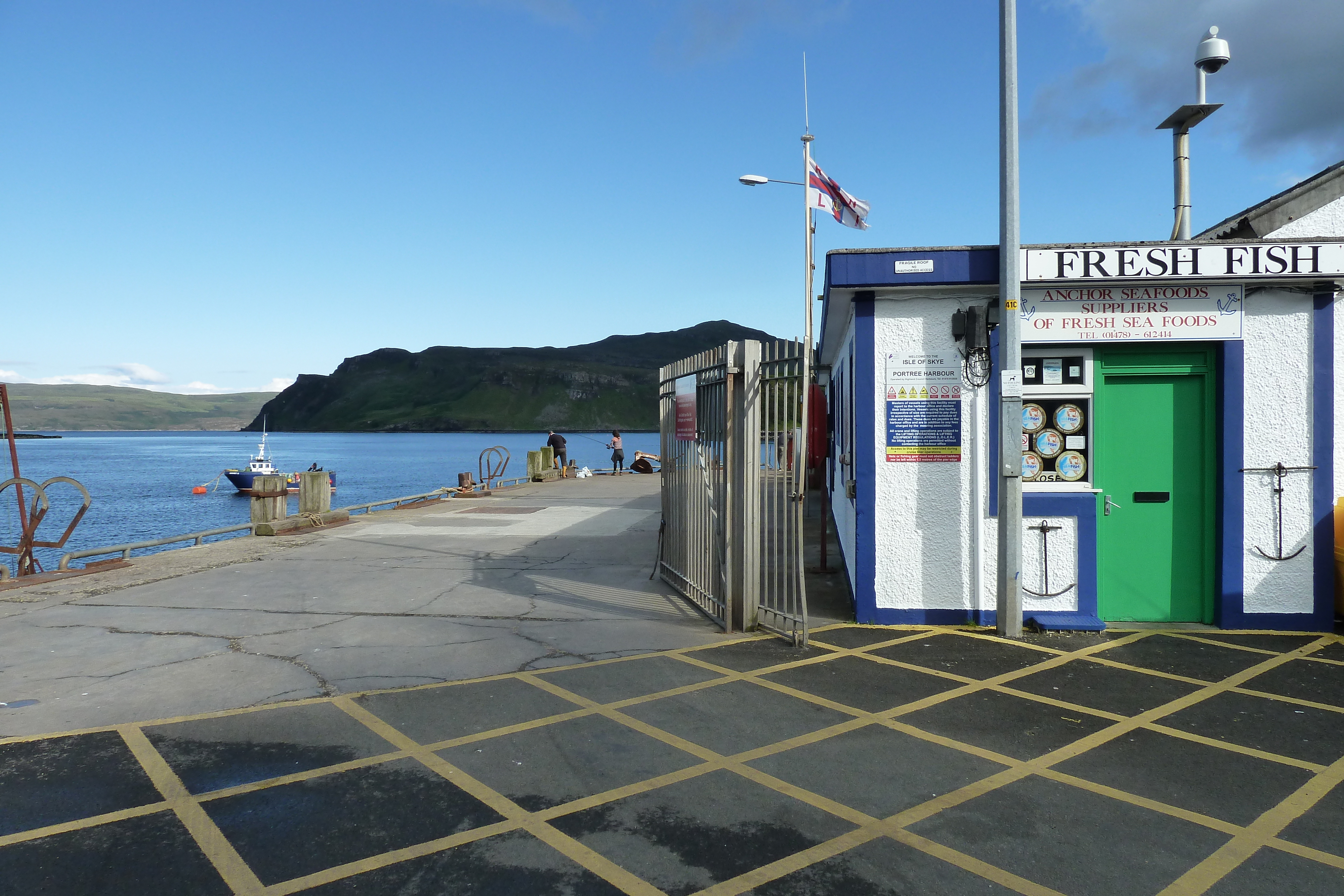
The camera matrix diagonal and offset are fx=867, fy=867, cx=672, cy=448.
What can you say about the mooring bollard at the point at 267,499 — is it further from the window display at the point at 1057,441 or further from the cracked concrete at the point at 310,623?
the window display at the point at 1057,441

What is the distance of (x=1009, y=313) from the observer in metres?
7.37

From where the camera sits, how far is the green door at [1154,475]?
7918 millimetres

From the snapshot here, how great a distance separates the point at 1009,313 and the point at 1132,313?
52.6 inches

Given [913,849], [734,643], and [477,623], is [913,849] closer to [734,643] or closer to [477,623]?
[734,643]

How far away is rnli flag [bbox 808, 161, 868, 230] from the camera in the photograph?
14.7m

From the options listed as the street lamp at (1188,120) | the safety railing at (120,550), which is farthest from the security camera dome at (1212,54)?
the safety railing at (120,550)

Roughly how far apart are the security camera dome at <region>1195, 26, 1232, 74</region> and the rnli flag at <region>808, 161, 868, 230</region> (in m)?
5.74

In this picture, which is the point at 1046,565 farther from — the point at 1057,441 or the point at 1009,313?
the point at 1009,313

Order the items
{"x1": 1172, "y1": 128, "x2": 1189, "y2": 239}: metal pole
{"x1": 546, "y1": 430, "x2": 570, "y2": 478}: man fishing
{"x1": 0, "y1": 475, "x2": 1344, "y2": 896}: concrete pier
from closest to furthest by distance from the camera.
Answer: {"x1": 0, "y1": 475, "x2": 1344, "y2": 896}: concrete pier < {"x1": 1172, "y1": 128, "x2": 1189, "y2": 239}: metal pole < {"x1": 546, "y1": 430, "x2": 570, "y2": 478}: man fishing

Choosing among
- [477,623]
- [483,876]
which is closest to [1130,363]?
[477,623]

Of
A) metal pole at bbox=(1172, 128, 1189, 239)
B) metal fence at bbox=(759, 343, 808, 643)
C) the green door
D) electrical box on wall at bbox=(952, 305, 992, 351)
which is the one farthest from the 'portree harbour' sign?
metal pole at bbox=(1172, 128, 1189, 239)

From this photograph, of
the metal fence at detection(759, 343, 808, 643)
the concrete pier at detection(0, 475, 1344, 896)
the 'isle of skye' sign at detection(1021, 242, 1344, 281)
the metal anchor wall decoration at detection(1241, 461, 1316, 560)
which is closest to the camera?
the concrete pier at detection(0, 475, 1344, 896)

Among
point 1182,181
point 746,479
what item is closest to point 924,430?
point 746,479

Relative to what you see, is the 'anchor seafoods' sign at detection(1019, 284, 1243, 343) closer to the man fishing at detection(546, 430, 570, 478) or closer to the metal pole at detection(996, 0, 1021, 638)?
the metal pole at detection(996, 0, 1021, 638)
